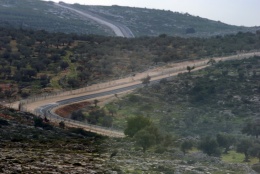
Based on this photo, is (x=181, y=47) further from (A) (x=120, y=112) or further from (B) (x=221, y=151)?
(B) (x=221, y=151)

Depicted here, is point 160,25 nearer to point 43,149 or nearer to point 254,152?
point 254,152

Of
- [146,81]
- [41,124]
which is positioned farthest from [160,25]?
[41,124]

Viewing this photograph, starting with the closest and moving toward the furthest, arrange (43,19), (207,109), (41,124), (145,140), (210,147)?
(145,140) → (210,147) → (41,124) → (207,109) → (43,19)

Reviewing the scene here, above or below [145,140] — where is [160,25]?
above

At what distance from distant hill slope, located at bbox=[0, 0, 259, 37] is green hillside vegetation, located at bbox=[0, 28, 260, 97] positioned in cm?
4537

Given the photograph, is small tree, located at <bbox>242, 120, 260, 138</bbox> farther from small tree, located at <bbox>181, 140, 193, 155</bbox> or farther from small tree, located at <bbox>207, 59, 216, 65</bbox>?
small tree, located at <bbox>207, 59, 216, 65</bbox>

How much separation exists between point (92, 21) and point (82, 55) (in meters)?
84.6

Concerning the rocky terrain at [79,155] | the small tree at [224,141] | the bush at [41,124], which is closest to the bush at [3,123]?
the rocky terrain at [79,155]

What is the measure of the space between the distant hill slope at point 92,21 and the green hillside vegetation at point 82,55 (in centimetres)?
4537

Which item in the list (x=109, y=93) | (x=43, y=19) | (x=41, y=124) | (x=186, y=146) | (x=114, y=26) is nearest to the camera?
(x=186, y=146)

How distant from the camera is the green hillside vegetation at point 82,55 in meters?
75.6

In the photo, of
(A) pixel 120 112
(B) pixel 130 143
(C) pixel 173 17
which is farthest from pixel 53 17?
(B) pixel 130 143

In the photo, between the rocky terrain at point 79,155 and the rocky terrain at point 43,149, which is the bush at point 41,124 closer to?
the rocky terrain at point 79,155

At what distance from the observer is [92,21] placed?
172 metres
